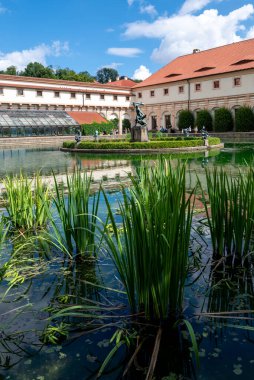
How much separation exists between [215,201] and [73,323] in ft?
6.80

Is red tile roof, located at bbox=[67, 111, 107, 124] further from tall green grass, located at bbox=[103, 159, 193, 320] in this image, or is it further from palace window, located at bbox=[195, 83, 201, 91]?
tall green grass, located at bbox=[103, 159, 193, 320]

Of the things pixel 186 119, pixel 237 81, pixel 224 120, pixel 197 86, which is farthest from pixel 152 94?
pixel 224 120

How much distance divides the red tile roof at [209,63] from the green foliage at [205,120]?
4958 millimetres

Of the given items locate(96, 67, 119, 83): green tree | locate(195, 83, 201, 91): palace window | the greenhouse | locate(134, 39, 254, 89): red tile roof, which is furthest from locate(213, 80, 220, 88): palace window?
locate(96, 67, 119, 83): green tree

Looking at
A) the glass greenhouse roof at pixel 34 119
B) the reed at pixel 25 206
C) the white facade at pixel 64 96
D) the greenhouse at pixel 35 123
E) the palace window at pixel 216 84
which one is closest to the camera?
the reed at pixel 25 206

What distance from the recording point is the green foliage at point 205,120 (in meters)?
44.8

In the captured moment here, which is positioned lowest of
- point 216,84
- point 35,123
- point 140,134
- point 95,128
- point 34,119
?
point 140,134

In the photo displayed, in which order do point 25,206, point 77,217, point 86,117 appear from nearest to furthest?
point 77,217
point 25,206
point 86,117

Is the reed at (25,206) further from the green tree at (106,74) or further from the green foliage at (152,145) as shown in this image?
the green tree at (106,74)

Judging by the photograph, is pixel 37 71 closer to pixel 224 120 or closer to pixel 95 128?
pixel 95 128

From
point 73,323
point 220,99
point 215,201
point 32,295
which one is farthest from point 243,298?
point 220,99

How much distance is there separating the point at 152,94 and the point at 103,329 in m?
53.7

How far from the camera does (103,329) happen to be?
325 cm

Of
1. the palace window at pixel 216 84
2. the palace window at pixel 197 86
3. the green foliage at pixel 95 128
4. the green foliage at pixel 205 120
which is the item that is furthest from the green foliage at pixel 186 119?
the green foliage at pixel 95 128
